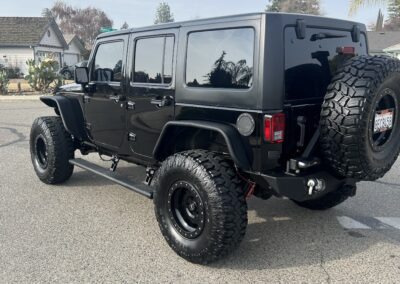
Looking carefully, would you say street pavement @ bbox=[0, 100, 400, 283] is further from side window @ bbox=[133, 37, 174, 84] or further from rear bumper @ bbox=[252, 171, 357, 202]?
side window @ bbox=[133, 37, 174, 84]

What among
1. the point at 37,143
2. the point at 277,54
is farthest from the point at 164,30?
the point at 37,143

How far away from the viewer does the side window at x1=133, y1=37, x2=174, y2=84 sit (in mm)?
3707

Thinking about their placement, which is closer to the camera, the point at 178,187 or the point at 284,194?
the point at 284,194

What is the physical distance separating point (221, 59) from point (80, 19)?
70.7 meters

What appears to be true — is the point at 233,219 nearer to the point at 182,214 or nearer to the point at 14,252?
the point at 182,214

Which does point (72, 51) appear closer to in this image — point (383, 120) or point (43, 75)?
point (43, 75)

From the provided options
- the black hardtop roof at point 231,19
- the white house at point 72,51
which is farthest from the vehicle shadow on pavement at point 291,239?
the white house at point 72,51

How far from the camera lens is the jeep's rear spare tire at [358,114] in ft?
9.35

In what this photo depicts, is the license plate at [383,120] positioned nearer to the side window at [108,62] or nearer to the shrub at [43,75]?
the side window at [108,62]

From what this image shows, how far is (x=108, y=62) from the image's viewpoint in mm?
4566

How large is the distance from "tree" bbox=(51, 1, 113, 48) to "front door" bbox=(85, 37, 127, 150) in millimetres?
67408

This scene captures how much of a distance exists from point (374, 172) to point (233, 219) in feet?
3.91

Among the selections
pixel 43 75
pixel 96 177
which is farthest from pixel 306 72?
pixel 43 75

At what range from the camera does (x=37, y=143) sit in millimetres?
5512
